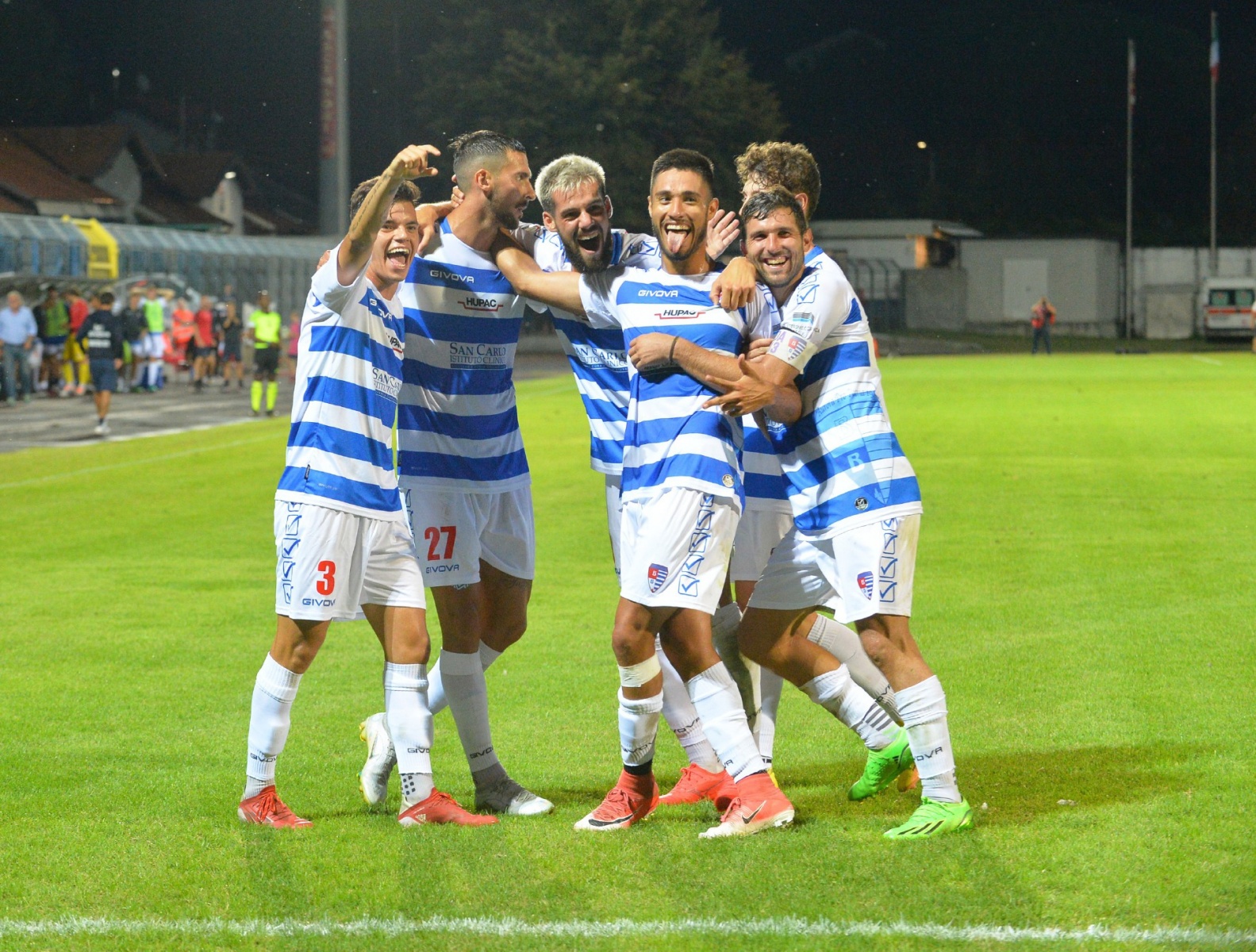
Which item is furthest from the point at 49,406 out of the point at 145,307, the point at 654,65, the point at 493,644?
the point at 654,65

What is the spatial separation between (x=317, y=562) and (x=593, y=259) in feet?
4.45

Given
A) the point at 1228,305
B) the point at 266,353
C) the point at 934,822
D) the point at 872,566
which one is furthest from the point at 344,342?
the point at 1228,305

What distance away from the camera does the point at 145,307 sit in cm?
3272

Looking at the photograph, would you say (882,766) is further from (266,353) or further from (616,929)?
(266,353)

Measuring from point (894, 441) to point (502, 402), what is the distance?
4.83ft

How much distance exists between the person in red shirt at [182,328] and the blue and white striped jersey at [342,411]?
3085cm

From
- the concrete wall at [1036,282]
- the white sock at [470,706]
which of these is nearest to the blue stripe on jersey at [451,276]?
the white sock at [470,706]

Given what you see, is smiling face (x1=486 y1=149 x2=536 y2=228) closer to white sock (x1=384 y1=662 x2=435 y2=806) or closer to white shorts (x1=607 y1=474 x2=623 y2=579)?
white shorts (x1=607 y1=474 x2=623 y2=579)

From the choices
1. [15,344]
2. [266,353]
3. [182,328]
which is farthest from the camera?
[182,328]

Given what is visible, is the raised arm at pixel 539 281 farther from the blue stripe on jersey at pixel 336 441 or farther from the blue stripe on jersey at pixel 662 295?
the blue stripe on jersey at pixel 336 441

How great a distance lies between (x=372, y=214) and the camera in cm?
483

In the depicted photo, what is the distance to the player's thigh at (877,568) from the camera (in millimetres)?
4773

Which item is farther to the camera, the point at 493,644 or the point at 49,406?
the point at 49,406

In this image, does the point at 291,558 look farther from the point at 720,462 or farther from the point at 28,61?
the point at 28,61
